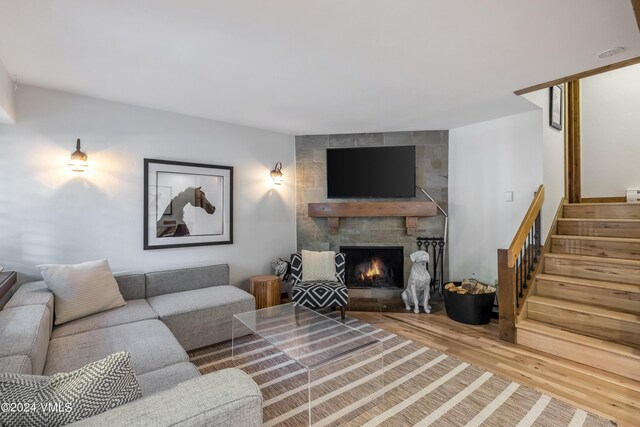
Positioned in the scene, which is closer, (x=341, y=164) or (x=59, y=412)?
(x=59, y=412)

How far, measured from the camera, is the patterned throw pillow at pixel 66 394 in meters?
0.79

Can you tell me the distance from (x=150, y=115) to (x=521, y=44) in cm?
338

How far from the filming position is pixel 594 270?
9.46 ft

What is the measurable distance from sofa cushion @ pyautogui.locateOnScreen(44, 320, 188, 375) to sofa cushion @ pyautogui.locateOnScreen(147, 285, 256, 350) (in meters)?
0.34

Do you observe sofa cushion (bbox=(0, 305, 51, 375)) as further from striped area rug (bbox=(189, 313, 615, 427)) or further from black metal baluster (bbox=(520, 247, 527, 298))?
black metal baluster (bbox=(520, 247, 527, 298))

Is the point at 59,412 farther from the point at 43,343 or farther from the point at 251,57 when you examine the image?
the point at 251,57

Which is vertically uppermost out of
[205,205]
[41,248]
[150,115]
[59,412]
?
[150,115]

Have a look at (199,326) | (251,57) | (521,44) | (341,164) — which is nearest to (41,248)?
(199,326)

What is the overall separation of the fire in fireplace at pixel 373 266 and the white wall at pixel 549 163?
1.76 metres

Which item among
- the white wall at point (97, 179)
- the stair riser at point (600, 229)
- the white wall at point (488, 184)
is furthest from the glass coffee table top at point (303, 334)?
the stair riser at point (600, 229)

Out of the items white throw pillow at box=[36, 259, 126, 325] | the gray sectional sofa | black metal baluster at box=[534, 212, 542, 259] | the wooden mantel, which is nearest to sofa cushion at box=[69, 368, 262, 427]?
the gray sectional sofa

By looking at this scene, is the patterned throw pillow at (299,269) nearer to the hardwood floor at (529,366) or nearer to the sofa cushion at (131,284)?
the hardwood floor at (529,366)

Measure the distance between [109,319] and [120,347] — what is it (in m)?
0.56

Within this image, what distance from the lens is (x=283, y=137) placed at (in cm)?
422
